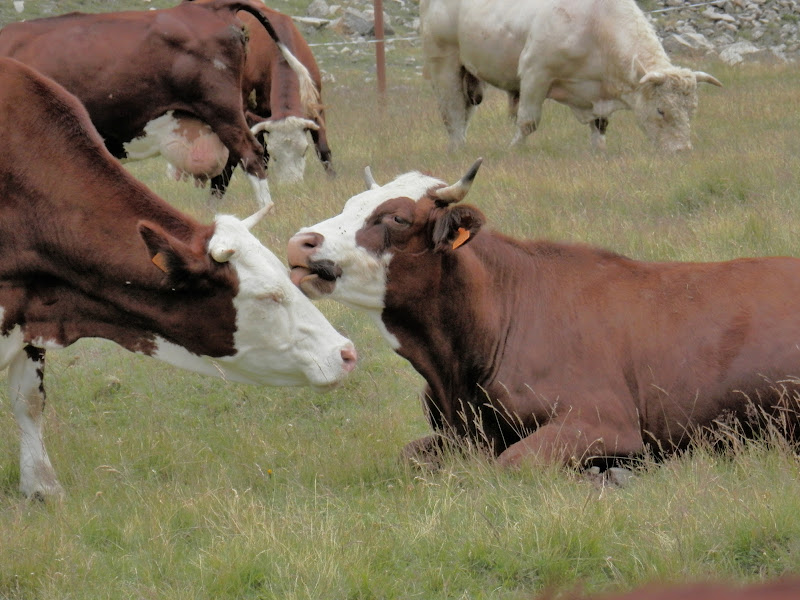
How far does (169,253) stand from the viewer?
4.82 meters

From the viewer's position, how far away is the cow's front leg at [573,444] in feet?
16.3

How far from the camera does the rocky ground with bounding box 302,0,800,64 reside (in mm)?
25922

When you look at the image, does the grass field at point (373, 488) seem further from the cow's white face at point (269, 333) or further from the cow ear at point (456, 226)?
the cow ear at point (456, 226)

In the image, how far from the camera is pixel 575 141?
13.9 metres

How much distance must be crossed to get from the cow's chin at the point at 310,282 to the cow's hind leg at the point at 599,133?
789 cm

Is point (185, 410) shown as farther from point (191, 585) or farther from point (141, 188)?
point (191, 585)

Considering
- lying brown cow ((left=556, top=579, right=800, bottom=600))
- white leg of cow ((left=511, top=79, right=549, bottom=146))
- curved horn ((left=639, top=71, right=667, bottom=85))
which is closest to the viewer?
lying brown cow ((left=556, top=579, right=800, bottom=600))

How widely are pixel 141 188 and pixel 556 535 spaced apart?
252 cm

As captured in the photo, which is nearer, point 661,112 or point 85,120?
point 85,120

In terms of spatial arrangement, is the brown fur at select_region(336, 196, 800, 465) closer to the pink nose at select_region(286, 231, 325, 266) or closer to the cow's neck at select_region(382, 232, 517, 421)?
the cow's neck at select_region(382, 232, 517, 421)

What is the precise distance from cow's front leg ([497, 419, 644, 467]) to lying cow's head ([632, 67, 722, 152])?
800 centimetres

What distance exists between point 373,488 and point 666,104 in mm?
8877

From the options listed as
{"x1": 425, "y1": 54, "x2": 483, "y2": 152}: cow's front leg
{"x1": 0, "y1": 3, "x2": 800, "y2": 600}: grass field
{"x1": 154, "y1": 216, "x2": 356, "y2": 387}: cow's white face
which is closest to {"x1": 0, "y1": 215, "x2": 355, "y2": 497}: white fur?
{"x1": 154, "y1": 216, "x2": 356, "y2": 387}: cow's white face

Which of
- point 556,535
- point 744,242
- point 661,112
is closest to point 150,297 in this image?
point 556,535
